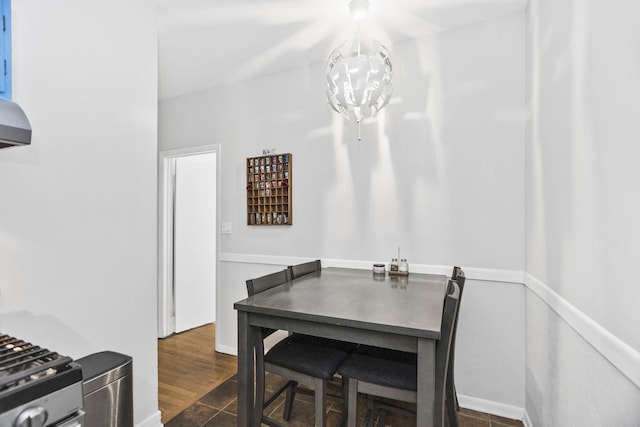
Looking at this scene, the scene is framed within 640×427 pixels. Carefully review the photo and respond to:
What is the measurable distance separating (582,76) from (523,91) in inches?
42.2

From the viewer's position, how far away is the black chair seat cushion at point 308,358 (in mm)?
1523

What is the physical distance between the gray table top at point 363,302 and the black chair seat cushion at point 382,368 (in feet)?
0.94

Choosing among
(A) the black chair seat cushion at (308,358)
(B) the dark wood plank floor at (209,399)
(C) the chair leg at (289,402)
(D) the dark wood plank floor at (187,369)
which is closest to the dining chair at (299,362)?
(A) the black chair seat cushion at (308,358)

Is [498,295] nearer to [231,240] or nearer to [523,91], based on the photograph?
[523,91]

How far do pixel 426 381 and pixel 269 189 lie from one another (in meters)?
2.13

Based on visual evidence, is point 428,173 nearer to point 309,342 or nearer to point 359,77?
point 359,77

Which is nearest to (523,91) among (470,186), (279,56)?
(470,186)

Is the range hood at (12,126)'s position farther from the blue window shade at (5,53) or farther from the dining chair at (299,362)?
the dining chair at (299,362)

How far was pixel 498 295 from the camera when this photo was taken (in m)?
2.21

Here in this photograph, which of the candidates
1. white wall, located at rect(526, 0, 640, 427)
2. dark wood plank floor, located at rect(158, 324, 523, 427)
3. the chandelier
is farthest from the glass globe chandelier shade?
dark wood plank floor, located at rect(158, 324, 523, 427)

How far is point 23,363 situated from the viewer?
809mm

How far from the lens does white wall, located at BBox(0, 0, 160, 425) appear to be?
140cm

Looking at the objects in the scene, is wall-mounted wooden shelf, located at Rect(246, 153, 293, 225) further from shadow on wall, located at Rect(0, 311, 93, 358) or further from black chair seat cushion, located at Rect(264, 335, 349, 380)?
shadow on wall, located at Rect(0, 311, 93, 358)

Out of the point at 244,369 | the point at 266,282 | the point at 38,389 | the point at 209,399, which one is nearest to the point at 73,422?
the point at 38,389
